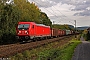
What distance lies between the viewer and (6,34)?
37812 millimetres

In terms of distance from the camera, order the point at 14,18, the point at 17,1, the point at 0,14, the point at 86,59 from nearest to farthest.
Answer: the point at 86,59 < the point at 0,14 < the point at 14,18 < the point at 17,1

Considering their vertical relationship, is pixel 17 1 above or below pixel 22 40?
above

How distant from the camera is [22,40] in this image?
35.0 meters

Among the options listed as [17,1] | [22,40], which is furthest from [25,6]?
[22,40]

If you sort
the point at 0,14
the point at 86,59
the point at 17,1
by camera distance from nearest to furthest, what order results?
the point at 86,59, the point at 0,14, the point at 17,1

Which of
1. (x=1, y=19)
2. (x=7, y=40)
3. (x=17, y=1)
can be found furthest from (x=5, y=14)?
(x=17, y=1)

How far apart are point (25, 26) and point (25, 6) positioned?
1213 inches

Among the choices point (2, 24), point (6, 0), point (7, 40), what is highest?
point (6, 0)

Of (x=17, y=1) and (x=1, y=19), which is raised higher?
(x=17, y=1)

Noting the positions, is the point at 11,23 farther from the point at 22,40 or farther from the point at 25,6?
the point at 25,6

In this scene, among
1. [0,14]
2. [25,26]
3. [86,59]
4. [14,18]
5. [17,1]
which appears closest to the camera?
[86,59]

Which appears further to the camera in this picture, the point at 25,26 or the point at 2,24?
the point at 2,24

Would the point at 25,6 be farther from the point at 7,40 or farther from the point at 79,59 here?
the point at 79,59

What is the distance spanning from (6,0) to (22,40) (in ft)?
34.3
